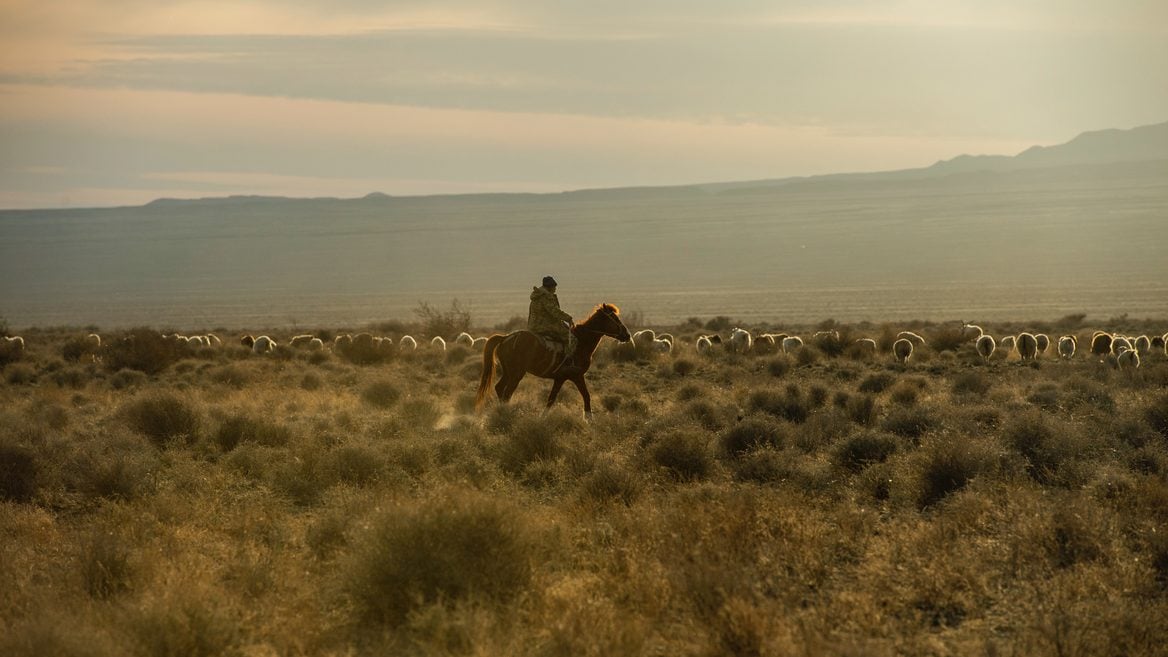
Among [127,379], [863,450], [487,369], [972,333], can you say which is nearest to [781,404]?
[487,369]

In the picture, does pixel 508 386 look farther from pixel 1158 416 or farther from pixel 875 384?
pixel 1158 416

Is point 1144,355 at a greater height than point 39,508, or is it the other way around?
point 39,508

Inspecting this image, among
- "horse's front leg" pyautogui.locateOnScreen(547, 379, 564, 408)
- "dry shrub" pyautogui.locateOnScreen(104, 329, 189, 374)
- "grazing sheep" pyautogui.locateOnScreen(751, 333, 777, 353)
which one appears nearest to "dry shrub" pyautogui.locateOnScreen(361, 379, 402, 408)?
"horse's front leg" pyautogui.locateOnScreen(547, 379, 564, 408)

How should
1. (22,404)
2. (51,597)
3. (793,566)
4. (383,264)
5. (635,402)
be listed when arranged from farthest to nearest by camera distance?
(383,264), (22,404), (635,402), (793,566), (51,597)

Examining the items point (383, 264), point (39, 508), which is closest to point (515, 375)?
point (39, 508)

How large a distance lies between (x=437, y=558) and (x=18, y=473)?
6.55 meters

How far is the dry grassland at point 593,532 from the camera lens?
22.7 feet

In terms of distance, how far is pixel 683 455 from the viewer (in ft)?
40.5

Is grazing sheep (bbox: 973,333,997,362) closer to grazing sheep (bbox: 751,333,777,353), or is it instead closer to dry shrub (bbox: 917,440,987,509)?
grazing sheep (bbox: 751,333,777,353)

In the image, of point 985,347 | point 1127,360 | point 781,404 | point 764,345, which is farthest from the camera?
point 764,345

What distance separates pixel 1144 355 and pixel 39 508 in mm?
24482

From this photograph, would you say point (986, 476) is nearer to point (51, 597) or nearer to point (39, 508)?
point (51, 597)

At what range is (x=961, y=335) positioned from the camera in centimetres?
3462

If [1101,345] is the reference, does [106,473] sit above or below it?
above
